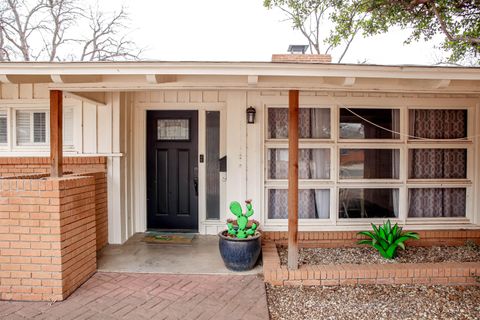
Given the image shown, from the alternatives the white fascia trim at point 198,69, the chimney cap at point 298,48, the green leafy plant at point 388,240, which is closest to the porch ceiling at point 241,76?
the white fascia trim at point 198,69

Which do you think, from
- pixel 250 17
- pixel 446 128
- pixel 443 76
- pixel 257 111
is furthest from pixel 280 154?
pixel 250 17

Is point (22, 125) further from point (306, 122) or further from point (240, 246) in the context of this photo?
point (306, 122)

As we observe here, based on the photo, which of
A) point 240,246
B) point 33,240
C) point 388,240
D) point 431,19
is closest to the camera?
point 33,240

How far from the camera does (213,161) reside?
5000 millimetres

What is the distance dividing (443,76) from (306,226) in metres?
2.50

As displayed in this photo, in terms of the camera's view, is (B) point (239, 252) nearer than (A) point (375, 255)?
Yes

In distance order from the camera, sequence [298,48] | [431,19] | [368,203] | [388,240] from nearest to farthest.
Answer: [388,240], [368,203], [298,48], [431,19]

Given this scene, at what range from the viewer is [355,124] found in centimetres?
448

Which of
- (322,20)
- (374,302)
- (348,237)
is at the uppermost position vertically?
(322,20)

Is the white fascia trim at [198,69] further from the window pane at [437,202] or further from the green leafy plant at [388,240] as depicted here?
the window pane at [437,202]

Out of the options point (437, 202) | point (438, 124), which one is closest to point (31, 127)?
point (438, 124)

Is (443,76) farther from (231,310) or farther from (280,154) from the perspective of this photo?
(231,310)

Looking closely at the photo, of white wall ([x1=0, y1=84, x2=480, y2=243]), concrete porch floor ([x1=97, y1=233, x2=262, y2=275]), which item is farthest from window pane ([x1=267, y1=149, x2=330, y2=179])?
concrete porch floor ([x1=97, y1=233, x2=262, y2=275])

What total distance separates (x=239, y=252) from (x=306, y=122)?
210 cm
